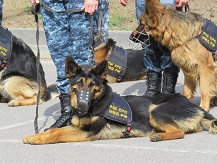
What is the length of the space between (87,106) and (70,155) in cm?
51

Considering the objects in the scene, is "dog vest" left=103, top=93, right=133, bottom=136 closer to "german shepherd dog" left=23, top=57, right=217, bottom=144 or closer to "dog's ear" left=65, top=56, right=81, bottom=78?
"german shepherd dog" left=23, top=57, right=217, bottom=144

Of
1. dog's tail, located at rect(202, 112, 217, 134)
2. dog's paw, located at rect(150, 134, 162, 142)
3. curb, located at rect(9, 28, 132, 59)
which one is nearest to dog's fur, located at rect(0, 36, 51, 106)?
dog's paw, located at rect(150, 134, 162, 142)

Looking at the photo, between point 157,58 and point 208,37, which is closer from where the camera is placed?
point 208,37

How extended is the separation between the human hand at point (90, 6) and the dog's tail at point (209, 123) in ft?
5.47

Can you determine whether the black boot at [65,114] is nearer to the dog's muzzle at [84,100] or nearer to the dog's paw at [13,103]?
the dog's muzzle at [84,100]

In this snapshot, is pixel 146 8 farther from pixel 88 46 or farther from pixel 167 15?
pixel 88 46

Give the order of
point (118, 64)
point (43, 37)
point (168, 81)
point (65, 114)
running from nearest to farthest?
point (65, 114), point (168, 81), point (118, 64), point (43, 37)

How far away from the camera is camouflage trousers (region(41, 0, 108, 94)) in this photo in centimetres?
622

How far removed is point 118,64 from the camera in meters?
9.62

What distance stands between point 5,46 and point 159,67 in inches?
83.6

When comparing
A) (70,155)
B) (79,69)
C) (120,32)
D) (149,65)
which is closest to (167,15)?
(149,65)

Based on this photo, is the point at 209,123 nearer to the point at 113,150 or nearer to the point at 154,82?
the point at 113,150

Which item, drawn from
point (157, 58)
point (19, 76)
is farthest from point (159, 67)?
point (19, 76)

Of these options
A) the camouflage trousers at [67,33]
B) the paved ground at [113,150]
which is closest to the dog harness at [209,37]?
the paved ground at [113,150]
